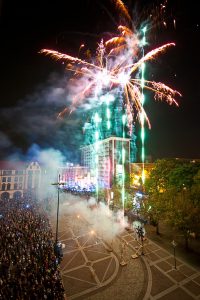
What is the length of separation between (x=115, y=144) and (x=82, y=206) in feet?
105

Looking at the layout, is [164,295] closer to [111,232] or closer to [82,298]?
[82,298]

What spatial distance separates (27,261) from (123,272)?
7843mm

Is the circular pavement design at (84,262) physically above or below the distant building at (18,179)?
below

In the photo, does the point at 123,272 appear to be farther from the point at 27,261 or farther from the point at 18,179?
the point at 18,179

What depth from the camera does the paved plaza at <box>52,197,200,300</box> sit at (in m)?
13.8

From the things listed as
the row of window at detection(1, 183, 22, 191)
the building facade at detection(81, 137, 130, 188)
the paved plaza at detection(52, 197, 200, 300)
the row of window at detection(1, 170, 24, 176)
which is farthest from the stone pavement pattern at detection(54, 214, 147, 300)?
the row of window at detection(1, 170, 24, 176)

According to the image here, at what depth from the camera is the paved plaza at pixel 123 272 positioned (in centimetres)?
1380

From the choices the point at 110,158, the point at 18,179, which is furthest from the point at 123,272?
the point at 110,158

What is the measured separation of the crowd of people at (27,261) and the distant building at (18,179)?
3006 centimetres

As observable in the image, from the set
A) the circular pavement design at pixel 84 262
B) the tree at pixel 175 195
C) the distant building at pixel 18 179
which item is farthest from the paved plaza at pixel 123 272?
the distant building at pixel 18 179

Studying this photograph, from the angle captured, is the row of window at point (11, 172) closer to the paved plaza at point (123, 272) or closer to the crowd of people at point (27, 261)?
the crowd of people at point (27, 261)

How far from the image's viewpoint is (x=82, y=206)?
39.5m

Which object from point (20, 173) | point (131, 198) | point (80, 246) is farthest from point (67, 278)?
point (20, 173)

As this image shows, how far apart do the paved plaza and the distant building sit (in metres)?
35.4
